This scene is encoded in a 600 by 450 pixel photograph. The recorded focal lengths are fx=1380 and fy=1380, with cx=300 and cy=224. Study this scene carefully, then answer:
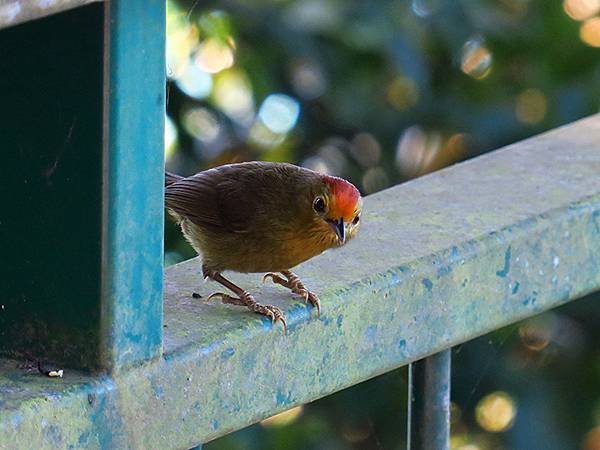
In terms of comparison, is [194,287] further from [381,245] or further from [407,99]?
[407,99]

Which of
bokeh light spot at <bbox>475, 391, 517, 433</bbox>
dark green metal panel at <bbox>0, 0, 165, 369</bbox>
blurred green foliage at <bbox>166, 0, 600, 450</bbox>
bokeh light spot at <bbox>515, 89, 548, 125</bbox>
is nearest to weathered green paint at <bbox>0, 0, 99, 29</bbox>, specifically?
dark green metal panel at <bbox>0, 0, 165, 369</bbox>

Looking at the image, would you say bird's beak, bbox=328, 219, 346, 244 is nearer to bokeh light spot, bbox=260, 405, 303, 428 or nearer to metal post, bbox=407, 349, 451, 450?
metal post, bbox=407, 349, 451, 450

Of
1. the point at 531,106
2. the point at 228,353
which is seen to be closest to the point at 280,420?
the point at 531,106

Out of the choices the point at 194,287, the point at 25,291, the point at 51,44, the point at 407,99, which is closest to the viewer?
the point at 51,44

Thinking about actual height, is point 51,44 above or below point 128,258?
above

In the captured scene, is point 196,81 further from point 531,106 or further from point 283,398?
point 283,398

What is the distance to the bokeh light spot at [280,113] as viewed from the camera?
4.47m

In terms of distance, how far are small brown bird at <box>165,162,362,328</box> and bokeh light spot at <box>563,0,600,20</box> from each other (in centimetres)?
169

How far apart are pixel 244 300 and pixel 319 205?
3.20 ft

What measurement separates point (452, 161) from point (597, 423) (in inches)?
40.4

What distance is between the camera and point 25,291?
1.83 meters

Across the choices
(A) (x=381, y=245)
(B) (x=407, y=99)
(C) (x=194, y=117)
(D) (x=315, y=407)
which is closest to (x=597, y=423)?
(D) (x=315, y=407)

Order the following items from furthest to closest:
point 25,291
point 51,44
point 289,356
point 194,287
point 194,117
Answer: point 194,117, point 194,287, point 289,356, point 25,291, point 51,44

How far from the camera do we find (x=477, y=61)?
4750mm
